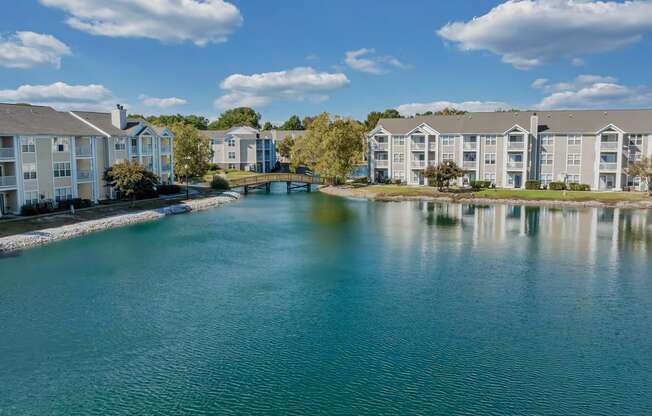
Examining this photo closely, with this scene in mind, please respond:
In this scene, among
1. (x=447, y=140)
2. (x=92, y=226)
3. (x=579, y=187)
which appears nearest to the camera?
(x=92, y=226)

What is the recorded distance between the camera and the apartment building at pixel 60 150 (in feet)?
142

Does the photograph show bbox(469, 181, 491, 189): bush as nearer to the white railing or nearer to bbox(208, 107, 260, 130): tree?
the white railing

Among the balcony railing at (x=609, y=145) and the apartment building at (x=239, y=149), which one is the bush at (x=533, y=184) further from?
the apartment building at (x=239, y=149)

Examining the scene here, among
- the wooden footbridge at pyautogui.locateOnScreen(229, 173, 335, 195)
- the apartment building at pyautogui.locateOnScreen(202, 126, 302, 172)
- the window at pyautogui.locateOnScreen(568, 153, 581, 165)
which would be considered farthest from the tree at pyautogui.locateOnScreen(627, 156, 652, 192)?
the apartment building at pyautogui.locateOnScreen(202, 126, 302, 172)

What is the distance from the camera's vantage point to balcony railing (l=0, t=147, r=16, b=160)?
42.2 meters

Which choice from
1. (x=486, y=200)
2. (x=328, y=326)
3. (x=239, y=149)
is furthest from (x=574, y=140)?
(x=239, y=149)

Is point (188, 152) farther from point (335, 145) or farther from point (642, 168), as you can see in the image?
point (642, 168)

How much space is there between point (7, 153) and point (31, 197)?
432 cm

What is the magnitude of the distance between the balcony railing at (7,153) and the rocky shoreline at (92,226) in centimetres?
751

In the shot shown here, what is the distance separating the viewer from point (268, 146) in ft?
358

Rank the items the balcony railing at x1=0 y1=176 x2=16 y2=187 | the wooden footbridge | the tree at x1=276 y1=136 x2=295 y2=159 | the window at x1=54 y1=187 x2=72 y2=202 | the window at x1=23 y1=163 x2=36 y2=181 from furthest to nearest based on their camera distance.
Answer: the tree at x1=276 y1=136 x2=295 y2=159 → the wooden footbridge → the window at x1=54 y1=187 x2=72 y2=202 → the window at x1=23 y1=163 x2=36 y2=181 → the balcony railing at x1=0 y1=176 x2=16 y2=187

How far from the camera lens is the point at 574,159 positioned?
67.8 metres

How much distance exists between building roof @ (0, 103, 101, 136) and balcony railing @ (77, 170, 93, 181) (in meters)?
3.70

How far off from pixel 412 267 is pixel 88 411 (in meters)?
20.4
